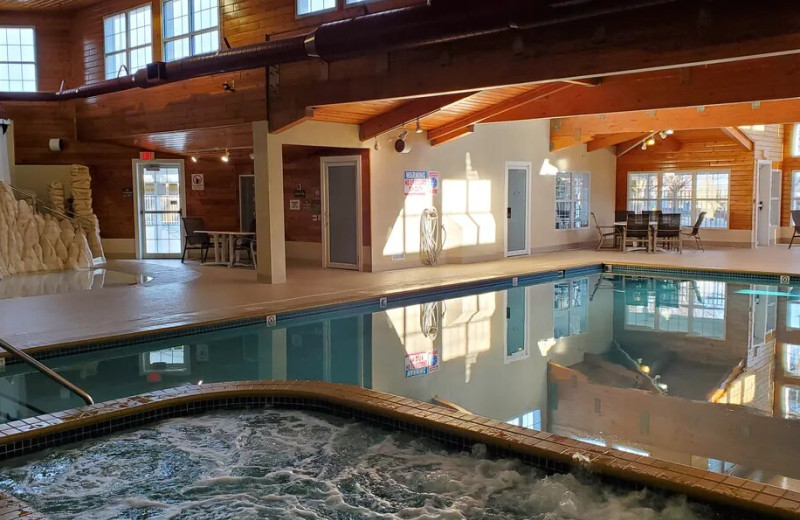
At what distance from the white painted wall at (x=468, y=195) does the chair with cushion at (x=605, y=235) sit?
63 cm

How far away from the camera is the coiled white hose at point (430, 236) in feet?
39.7

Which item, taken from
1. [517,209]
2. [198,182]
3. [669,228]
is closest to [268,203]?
[198,182]

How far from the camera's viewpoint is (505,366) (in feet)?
20.9

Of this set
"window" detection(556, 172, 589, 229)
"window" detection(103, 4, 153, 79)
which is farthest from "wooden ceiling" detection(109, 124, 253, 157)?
"window" detection(556, 172, 589, 229)

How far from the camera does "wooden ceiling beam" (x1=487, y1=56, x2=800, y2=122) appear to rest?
8062 millimetres

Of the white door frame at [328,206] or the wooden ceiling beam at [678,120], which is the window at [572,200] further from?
the white door frame at [328,206]

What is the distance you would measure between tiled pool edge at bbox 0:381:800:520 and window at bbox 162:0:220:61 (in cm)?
816

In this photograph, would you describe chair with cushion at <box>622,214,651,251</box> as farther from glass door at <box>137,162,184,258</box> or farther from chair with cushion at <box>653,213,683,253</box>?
glass door at <box>137,162,184,258</box>

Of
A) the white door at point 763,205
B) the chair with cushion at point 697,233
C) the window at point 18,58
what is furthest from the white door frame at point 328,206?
the white door at point 763,205

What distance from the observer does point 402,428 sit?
4.23 m

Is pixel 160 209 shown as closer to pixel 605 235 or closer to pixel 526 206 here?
pixel 526 206

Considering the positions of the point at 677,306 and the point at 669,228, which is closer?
the point at 677,306

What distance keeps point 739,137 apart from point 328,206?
9123 millimetres

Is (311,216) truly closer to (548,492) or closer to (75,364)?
(75,364)
